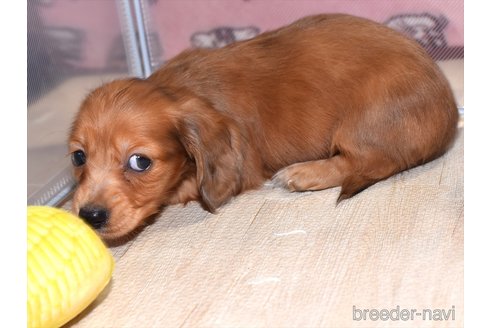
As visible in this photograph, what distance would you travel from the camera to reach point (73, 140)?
254cm

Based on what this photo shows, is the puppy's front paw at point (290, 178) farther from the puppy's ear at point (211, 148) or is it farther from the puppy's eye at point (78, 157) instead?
the puppy's eye at point (78, 157)

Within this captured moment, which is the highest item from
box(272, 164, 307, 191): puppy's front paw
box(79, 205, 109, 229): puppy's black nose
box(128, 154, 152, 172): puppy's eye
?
box(128, 154, 152, 172): puppy's eye

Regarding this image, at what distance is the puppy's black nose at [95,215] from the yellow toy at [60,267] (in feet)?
0.76

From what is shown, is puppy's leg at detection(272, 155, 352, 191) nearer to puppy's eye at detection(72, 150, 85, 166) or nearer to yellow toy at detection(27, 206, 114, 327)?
puppy's eye at detection(72, 150, 85, 166)

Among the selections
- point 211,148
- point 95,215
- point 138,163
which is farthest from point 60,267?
point 211,148

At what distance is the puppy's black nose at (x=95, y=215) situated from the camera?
2.38m

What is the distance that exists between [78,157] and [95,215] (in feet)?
0.94

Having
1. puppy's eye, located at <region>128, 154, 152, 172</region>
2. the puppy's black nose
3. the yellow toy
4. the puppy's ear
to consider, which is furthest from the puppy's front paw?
the yellow toy

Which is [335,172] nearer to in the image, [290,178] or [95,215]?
[290,178]

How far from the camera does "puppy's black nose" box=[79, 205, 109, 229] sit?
7.79 ft

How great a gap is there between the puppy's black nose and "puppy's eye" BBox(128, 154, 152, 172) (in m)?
0.18

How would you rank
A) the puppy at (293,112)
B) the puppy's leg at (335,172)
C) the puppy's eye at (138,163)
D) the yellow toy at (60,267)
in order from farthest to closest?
the puppy's leg at (335,172) → the puppy at (293,112) → the puppy's eye at (138,163) → the yellow toy at (60,267)

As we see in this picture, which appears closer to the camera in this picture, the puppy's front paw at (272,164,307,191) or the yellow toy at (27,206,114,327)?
the yellow toy at (27,206,114,327)

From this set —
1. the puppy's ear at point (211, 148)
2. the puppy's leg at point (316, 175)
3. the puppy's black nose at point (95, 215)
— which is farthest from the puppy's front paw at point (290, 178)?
the puppy's black nose at point (95, 215)
